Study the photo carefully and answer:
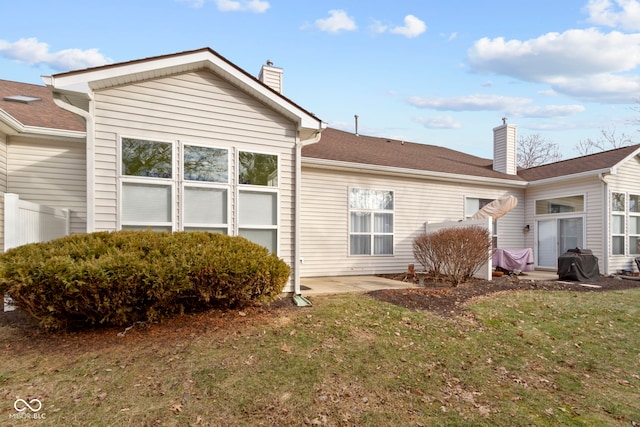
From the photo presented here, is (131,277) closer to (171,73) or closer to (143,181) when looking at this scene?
(143,181)

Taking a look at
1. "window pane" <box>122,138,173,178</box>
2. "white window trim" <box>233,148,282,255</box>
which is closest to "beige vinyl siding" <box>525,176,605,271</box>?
"white window trim" <box>233,148,282,255</box>

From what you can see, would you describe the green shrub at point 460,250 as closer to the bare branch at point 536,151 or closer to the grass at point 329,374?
the grass at point 329,374

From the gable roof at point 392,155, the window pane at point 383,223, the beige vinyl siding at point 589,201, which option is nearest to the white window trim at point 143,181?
the gable roof at point 392,155

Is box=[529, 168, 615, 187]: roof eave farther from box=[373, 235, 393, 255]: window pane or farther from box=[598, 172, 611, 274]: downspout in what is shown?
box=[373, 235, 393, 255]: window pane

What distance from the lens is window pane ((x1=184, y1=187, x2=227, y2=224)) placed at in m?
5.78

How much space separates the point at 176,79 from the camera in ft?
19.1

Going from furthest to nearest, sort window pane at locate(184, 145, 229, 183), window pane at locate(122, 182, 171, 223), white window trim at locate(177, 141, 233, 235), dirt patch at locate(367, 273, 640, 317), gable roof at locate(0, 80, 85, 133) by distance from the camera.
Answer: gable roof at locate(0, 80, 85, 133)
dirt patch at locate(367, 273, 640, 317)
window pane at locate(184, 145, 229, 183)
white window trim at locate(177, 141, 233, 235)
window pane at locate(122, 182, 171, 223)

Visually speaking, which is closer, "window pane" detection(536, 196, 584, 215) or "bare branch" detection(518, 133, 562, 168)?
"window pane" detection(536, 196, 584, 215)

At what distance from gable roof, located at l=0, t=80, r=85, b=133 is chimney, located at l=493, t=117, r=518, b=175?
13.6 metres

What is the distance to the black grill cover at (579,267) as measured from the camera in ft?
31.0

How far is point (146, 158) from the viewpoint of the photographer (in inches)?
221

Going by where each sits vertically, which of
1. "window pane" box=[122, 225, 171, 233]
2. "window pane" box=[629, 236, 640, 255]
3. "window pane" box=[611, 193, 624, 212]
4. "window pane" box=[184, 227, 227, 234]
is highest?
"window pane" box=[611, 193, 624, 212]

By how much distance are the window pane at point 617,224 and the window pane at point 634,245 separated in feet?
2.09

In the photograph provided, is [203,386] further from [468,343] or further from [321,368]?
[468,343]
